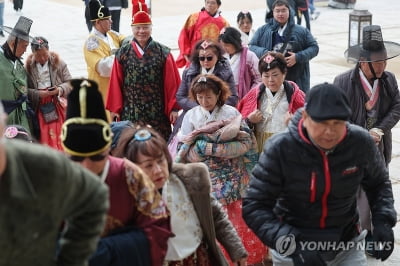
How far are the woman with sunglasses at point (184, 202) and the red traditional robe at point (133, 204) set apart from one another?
0.38m

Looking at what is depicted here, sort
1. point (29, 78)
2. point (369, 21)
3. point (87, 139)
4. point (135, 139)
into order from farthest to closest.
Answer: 1. point (369, 21)
2. point (29, 78)
3. point (135, 139)
4. point (87, 139)

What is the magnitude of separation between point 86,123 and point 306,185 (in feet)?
4.32

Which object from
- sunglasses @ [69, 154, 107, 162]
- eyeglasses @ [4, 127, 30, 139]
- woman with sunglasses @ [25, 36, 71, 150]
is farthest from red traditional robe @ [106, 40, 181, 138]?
sunglasses @ [69, 154, 107, 162]

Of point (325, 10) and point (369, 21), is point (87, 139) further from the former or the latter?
point (325, 10)

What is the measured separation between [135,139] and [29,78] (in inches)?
160

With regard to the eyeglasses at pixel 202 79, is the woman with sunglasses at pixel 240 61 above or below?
below

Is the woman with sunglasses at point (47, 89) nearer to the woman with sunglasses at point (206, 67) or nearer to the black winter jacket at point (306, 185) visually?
the woman with sunglasses at point (206, 67)

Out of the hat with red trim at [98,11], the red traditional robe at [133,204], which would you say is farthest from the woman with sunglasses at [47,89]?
the red traditional robe at [133,204]

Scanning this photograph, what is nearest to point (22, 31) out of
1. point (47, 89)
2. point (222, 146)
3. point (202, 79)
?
point (47, 89)

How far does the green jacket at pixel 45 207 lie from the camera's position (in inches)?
99.1

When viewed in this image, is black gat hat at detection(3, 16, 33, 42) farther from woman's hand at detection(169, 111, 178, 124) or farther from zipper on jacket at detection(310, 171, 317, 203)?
zipper on jacket at detection(310, 171, 317, 203)

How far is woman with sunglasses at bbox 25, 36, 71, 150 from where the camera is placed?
7586 millimetres

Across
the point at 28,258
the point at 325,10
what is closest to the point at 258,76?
the point at 28,258

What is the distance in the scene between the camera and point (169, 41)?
17.4m
